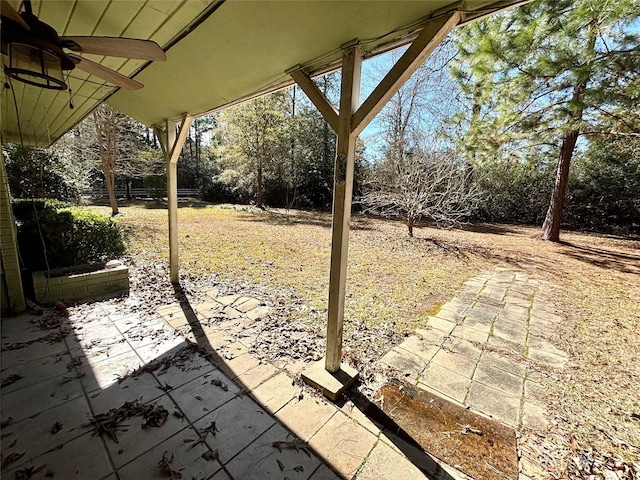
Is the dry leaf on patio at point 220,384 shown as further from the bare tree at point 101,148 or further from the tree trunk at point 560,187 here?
the bare tree at point 101,148

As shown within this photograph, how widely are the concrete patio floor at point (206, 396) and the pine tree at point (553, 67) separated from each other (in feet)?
12.9

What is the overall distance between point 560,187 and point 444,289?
6.04 metres

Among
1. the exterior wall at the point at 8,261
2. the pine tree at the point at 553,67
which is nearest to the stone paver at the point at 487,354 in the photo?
the pine tree at the point at 553,67

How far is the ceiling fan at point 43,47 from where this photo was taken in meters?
1.25

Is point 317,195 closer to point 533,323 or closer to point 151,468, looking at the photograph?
point 533,323

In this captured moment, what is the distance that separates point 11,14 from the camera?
45.6 inches

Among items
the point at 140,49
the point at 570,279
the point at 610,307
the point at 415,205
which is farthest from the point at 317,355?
the point at 415,205

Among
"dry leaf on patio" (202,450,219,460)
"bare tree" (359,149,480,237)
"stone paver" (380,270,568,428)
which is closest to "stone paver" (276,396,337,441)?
"dry leaf on patio" (202,450,219,460)

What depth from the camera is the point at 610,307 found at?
3678 mm

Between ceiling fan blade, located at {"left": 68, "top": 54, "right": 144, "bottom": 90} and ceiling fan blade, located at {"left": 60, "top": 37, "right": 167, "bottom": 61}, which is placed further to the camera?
ceiling fan blade, located at {"left": 68, "top": 54, "right": 144, "bottom": 90}

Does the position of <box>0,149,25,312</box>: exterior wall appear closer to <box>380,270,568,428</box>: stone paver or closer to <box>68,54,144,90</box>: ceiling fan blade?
<box>68,54,144,90</box>: ceiling fan blade

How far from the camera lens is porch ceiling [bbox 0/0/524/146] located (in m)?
1.34

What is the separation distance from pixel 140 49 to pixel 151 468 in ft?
7.37

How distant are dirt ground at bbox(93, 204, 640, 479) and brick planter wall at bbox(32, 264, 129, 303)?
273 mm
